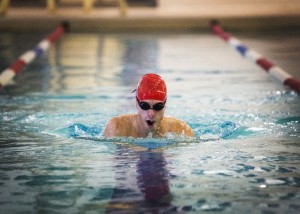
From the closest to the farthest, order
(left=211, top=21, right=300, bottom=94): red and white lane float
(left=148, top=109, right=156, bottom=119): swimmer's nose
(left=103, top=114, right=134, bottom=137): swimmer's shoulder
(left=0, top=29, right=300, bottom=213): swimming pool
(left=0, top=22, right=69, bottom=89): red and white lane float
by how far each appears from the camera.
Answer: (left=0, top=29, right=300, bottom=213): swimming pool → (left=148, top=109, right=156, bottom=119): swimmer's nose → (left=103, top=114, right=134, bottom=137): swimmer's shoulder → (left=211, top=21, right=300, bottom=94): red and white lane float → (left=0, top=22, right=69, bottom=89): red and white lane float

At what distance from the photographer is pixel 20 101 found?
8.14 metres

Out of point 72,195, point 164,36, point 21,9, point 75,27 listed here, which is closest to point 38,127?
point 72,195

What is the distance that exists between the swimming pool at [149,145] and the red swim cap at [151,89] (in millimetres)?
346

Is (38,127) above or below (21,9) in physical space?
below

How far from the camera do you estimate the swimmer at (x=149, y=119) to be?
5531mm

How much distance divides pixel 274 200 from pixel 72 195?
1071 mm

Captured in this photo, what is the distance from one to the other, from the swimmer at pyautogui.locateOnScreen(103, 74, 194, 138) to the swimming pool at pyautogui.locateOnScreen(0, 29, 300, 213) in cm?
9

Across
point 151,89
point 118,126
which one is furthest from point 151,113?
point 118,126

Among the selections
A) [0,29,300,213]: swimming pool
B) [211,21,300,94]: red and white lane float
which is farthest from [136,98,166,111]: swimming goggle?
[211,21,300,94]: red and white lane float

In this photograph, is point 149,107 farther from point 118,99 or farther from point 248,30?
point 248,30

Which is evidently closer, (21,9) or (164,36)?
(164,36)

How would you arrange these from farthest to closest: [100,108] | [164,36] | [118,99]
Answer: [164,36] < [118,99] < [100,108]

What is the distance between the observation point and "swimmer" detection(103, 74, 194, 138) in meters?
5.53

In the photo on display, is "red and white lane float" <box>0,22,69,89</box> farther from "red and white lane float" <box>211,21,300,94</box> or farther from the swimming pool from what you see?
"red and white lane float" <box>211,21,300,94</box>
